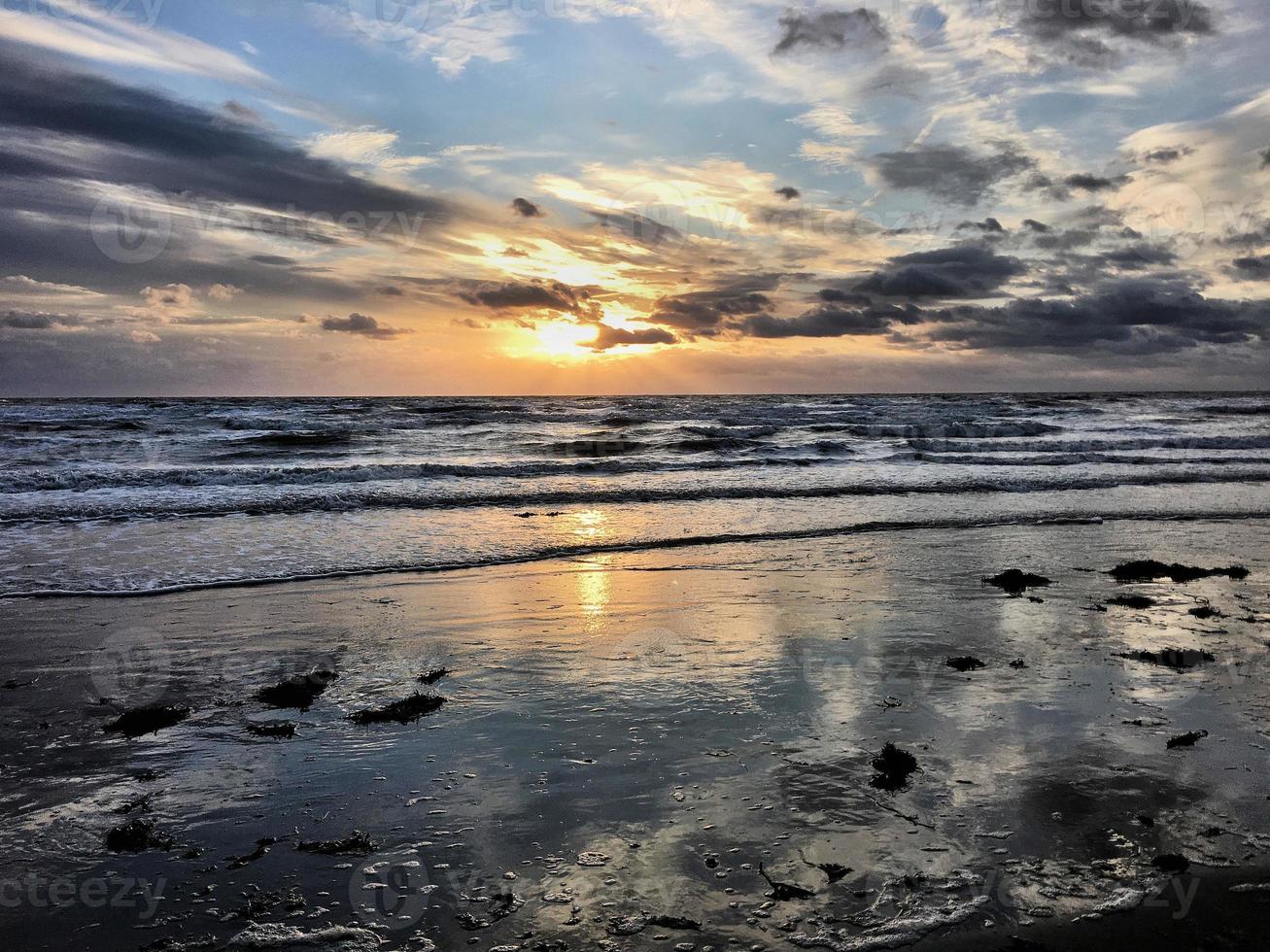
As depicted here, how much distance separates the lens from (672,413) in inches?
2338

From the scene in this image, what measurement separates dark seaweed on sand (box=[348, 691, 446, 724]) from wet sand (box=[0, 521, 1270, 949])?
0.33 ft

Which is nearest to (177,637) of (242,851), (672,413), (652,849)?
(242,851)

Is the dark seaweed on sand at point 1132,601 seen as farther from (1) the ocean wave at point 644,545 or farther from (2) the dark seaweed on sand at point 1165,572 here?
(1) the ocean wave at point 644,545

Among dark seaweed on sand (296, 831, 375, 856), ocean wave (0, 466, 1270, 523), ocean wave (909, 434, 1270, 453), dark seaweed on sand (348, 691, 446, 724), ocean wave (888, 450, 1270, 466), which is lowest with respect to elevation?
dark seaweed on sand (296, 831, 375, 856)

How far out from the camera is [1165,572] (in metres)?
10.3

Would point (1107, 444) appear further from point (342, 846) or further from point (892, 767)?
point (342, 846)

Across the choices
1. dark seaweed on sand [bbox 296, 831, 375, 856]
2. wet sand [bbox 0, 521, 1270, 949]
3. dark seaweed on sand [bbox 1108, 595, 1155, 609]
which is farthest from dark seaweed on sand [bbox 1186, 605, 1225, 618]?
dark seaweed on sand [bbox 296, 831, 375, 856]

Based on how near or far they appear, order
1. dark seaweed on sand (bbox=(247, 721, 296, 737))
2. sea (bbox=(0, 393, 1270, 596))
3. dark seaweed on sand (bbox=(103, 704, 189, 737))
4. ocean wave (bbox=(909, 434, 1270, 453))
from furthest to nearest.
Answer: ocean wave (bbox=(909, 434, 1270, 453)) → sea (bbox=(0, 393, 1270, 596)) → dark seaweed on sand (bbox=(103, 704, 189, 737)) → dark seaweed on sand (bbox=(247, 721, 296, 737))

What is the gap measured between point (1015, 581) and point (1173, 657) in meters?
2.96

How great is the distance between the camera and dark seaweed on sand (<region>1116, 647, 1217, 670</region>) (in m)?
6.66

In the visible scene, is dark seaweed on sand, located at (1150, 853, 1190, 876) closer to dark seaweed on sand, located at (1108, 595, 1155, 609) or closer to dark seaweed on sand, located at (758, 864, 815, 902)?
dark seaweed on sand, located at (758, 864, 815, 902)

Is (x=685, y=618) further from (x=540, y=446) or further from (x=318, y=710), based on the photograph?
(x=540, y=446)

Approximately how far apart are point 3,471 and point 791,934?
2736 centimetres

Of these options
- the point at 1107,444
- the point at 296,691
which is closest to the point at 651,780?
the point at 296,691
